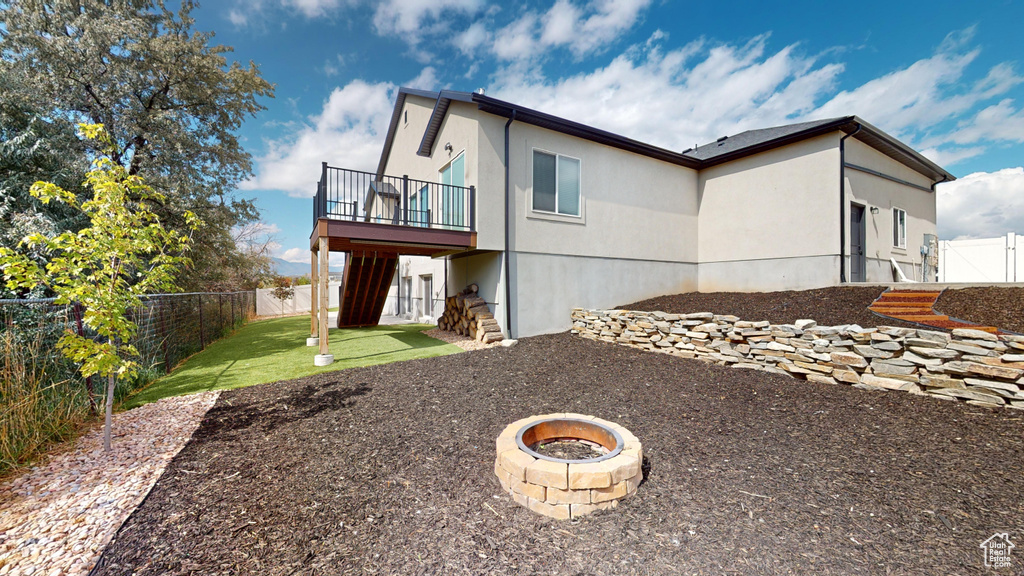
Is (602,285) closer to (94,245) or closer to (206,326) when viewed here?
(94,245)

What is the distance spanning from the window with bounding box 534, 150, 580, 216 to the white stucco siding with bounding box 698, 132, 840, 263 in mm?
4723

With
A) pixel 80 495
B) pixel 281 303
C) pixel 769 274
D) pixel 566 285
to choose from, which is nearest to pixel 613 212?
pixel 566 285

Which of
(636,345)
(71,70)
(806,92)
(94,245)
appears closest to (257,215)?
(71,70)

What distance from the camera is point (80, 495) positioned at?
8.14 ft

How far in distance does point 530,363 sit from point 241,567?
4.42 metres

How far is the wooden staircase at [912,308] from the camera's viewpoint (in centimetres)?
492

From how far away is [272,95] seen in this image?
39.7 feet

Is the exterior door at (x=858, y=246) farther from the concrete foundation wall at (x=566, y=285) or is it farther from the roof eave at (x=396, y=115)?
the roof eave at (x=396, y=115)

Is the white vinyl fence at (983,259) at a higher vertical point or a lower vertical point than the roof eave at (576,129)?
lower

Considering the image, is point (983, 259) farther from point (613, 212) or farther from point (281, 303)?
point (281, 303)

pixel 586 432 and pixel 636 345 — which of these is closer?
pixel 586 432

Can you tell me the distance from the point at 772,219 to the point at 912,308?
393 cm

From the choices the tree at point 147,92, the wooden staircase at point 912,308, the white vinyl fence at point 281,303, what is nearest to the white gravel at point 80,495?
the tree at point 147,92

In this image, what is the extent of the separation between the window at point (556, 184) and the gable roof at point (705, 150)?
28.0 inches
